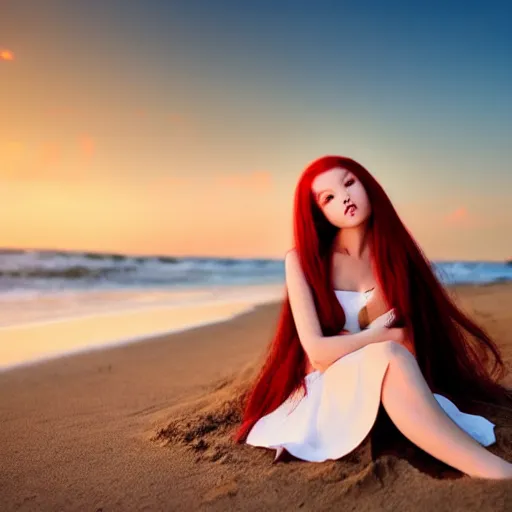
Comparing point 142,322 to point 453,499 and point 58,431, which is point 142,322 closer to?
point 58,431

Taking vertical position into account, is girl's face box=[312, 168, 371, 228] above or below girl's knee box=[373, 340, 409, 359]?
above

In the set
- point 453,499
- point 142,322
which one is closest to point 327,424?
point 453,499

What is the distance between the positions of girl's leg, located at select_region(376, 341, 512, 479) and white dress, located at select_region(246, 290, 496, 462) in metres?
0.05

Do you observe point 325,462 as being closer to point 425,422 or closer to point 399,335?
point 425,422

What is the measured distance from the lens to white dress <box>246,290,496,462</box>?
98.9 inches

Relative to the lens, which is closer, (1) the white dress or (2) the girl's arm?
(1) the white dress

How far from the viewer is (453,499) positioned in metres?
A: 2.15

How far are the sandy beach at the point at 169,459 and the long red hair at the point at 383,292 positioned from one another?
36 cm

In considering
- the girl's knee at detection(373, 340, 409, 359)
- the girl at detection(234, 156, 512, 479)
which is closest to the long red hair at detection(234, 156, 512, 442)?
the girl at detection(234, 156, 512, 479)

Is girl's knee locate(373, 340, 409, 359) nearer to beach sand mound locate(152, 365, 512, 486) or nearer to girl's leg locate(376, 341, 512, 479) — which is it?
girl's leg locate(376, 341, 512, 479)

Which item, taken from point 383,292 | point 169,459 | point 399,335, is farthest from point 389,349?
point 169,459

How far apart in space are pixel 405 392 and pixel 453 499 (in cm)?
43

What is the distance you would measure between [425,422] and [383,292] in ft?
2.39

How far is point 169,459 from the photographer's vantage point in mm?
2945
